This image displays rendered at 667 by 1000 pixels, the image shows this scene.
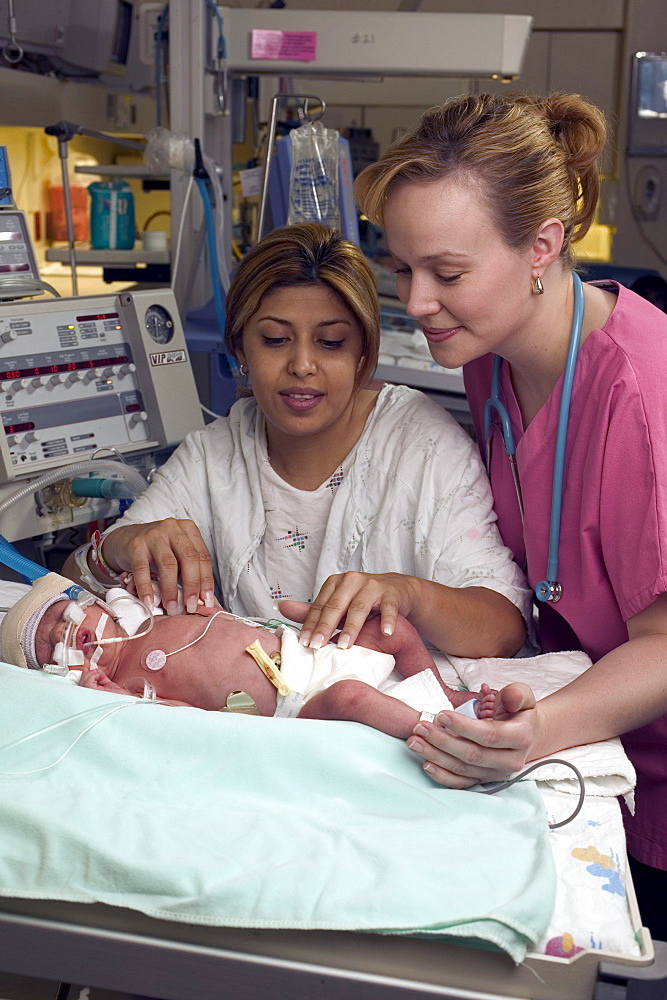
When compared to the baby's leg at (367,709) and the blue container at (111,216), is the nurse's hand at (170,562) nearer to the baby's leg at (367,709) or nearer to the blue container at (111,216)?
the baby's leg at (367,709)

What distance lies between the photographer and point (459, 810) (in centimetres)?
104

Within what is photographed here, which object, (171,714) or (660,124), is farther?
(660,124)

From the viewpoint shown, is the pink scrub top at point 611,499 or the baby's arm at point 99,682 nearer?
the pink scrub top at point 611,499

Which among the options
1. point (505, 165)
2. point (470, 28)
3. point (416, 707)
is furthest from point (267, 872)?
point (470, 28)

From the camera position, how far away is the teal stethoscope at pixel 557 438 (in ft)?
4.49

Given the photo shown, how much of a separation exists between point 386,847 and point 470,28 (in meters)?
2.43

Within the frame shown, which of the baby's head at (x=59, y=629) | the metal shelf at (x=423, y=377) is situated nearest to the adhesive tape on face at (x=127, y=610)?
the baby's head at (x=59, y=629)

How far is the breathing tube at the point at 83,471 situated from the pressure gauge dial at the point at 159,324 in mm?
375

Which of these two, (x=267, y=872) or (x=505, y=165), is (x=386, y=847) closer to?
(x=267, y=872)

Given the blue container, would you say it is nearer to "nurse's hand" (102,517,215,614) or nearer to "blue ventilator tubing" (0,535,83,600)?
"blue ventilator tubing" (0,535,83,600)

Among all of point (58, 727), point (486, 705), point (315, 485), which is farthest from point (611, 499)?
point (58, 727)

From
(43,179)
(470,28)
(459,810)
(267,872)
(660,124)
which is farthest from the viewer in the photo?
(660,124)

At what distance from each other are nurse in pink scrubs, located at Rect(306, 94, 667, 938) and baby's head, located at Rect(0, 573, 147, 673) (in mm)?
393

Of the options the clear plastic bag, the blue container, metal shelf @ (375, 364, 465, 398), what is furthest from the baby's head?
the blue container
